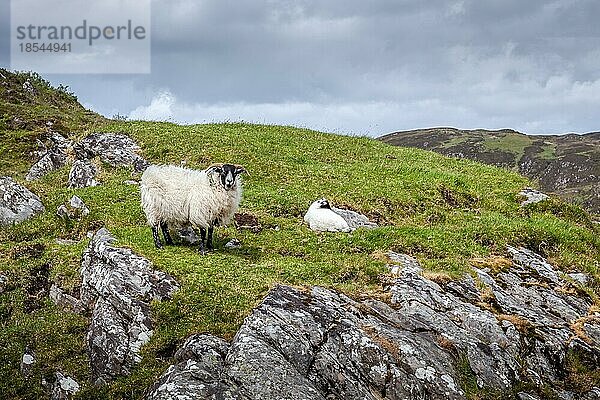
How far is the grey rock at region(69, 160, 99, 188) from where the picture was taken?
93.5ft

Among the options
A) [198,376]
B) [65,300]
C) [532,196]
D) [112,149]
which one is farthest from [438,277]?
[112,149]

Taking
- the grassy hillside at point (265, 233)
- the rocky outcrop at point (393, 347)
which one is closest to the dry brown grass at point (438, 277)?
the rocky outcrop at point (393, 347)

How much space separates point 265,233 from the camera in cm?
2127

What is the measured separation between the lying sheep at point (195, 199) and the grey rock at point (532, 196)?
55.5 ft

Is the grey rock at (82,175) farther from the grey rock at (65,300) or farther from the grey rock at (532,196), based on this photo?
the grey rock at (532,196)

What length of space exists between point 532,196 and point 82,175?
76.1 ft

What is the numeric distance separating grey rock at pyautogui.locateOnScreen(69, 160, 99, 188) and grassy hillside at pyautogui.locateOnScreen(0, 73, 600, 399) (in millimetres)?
659

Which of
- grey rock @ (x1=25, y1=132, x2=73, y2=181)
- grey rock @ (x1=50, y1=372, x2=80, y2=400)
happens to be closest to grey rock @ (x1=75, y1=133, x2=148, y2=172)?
grey rock @ (x1=25, y1=132, x2=73, y2=181)

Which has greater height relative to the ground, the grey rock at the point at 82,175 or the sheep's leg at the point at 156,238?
the grey rock at the point at 82,175

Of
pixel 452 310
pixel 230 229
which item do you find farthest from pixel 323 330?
pixel 230 229

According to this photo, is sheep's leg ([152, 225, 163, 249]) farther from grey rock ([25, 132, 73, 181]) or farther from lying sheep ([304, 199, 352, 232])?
grey rock ([25, 132, 73, 181])

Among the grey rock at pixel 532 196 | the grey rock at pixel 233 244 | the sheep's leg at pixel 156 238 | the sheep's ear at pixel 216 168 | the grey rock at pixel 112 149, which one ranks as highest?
the grey rock at pixel 112 149

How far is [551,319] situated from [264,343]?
9.18 metres

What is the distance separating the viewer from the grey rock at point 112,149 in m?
30.6
